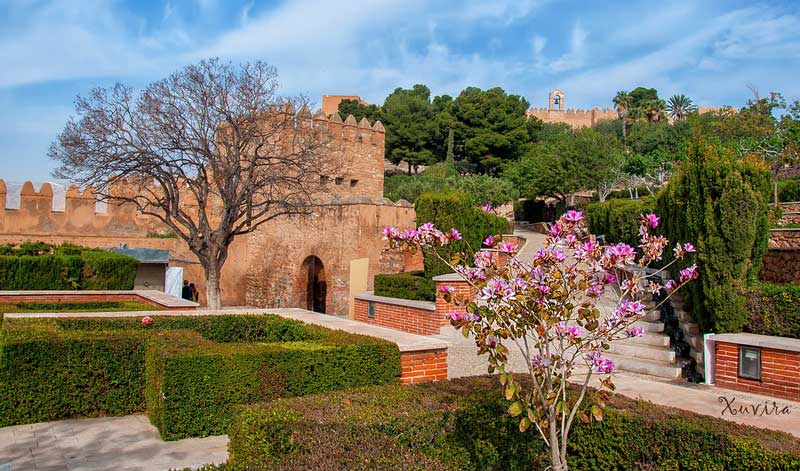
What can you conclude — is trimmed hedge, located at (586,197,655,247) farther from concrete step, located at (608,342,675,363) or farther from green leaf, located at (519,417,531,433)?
green leaf, located at (519,417,531,433)

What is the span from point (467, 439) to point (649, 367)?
5947 millimetres

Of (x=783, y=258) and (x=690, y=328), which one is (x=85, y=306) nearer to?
(x=690, y=328)

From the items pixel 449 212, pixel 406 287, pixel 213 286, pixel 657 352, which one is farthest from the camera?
pixel 213 286

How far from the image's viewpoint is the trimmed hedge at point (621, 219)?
18812mm

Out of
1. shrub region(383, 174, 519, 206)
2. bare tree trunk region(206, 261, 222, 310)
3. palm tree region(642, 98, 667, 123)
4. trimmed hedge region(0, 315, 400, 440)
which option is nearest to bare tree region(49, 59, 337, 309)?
bare tree trunk region(206, 261, 222, 310)

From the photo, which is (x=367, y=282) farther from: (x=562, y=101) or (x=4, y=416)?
(x=562, y=101)

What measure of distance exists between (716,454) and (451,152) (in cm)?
4704

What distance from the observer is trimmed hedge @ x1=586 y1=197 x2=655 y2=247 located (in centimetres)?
1881

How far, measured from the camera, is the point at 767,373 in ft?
26.0

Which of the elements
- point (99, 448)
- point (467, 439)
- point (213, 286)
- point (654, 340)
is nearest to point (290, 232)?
point (213, 286)

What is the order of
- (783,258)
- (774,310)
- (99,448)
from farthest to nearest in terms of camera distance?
(783,258), (774,310), (99,448)

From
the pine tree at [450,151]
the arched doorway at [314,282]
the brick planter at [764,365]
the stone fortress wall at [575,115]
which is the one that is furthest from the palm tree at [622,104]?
the brick planter at [764,365]

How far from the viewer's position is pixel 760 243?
31.1ft

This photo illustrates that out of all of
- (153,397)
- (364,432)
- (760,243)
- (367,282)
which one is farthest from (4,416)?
(367,282)
